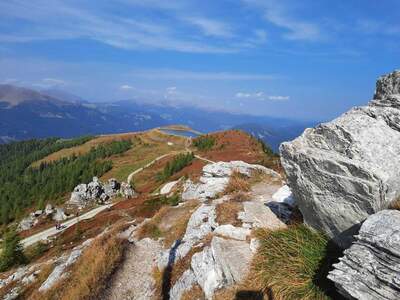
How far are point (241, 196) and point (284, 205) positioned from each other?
4.34 m

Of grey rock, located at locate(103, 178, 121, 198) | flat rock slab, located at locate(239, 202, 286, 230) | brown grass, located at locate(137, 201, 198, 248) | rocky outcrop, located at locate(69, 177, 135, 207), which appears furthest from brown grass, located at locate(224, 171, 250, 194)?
grey rock, located at locate(103, 178, 121, 198)

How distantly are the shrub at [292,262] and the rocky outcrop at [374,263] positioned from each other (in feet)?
5.81

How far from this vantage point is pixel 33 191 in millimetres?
142625

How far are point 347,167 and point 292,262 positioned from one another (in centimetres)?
394

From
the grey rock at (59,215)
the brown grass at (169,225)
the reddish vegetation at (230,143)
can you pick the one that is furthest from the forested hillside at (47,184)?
the brown grass at (169,225)

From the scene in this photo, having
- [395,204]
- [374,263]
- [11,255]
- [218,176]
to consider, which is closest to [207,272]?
[374,263]

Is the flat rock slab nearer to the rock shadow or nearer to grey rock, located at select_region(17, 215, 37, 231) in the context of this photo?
the rock shadow

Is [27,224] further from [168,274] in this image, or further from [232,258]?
[232,258]

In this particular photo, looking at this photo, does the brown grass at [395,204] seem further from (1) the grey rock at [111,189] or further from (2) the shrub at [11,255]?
(1) the grey rock at [111,189]

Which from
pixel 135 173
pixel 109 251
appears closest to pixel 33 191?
pixel 135 173

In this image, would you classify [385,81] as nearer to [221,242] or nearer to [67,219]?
[221,242]

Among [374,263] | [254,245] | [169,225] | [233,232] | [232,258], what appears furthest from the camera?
[169,225]

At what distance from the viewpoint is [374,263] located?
855cm

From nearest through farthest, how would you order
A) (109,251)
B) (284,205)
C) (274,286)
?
1. (274,286)
2. (284,205)
3. (109,251)
